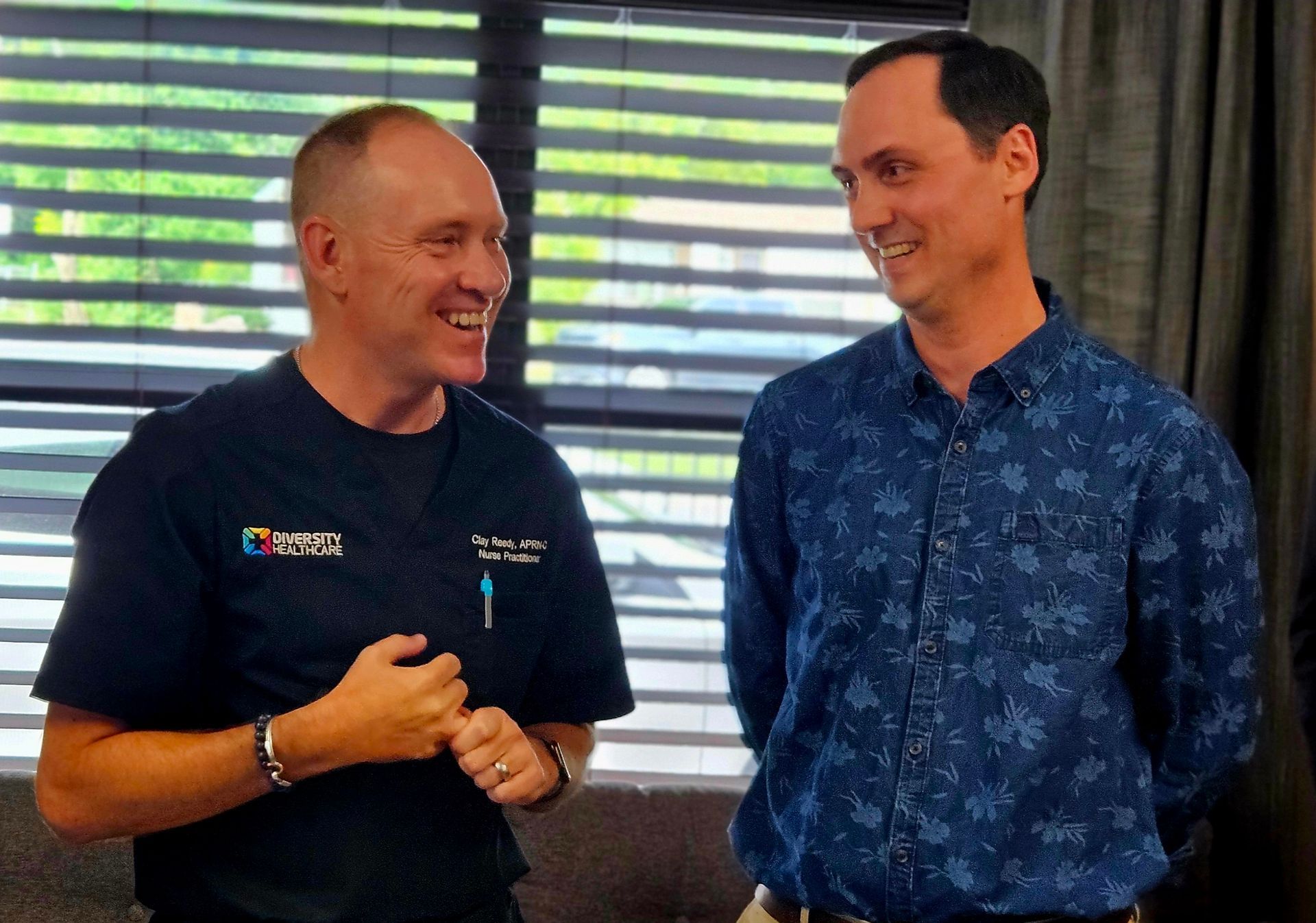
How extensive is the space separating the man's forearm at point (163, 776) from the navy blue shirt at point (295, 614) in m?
0.06

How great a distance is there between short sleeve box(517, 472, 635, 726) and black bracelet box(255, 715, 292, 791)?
41 centimetres

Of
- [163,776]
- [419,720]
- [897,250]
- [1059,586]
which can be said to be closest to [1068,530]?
[1059,586]

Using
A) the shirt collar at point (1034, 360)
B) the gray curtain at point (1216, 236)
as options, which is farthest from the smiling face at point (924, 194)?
the gray curtain at point (1216, 236)

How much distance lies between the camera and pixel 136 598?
1549 mm

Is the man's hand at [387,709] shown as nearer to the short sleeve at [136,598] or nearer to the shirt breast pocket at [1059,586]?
the short sleeve at [136,598]

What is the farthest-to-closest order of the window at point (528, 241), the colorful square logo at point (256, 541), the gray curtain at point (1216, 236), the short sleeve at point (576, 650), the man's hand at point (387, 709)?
the window at point (528, 241)
the gray curtain at point (1216, 236)
the short sleeve at point (576, 650)
the colorful square logo at point (256, 541)
the man's hand at point (387, 709)

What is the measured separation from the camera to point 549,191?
3.05m

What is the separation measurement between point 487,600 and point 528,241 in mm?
1515

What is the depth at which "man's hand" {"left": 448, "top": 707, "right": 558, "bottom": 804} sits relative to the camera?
1.54m

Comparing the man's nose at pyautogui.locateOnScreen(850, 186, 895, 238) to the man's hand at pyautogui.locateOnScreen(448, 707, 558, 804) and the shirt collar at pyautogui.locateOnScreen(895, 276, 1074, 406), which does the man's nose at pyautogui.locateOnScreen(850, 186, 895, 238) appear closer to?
the shirt collar at pyautogui.locateOnScreen(895, 276, 1074, 406)

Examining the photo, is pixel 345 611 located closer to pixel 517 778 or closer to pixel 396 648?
pixel 396 648

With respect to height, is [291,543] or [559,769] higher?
[291,543]

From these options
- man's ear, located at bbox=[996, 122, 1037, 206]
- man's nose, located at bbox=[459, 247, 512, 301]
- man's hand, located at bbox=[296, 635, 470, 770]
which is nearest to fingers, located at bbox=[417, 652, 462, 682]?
man's hand, located at bbox=[296, 635, 470, 770]

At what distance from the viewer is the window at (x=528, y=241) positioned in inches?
115
